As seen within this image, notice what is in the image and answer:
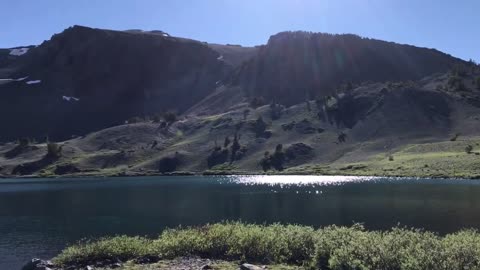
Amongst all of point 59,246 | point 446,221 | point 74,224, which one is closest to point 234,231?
point 59,246

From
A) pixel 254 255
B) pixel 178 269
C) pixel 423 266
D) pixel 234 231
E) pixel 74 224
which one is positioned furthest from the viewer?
pixel 74 224

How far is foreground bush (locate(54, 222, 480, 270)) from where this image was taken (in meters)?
27.0

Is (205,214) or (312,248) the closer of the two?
(312,248)

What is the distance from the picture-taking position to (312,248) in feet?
113

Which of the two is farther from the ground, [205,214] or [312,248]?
[312,248]

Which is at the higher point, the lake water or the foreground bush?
the foreground bush

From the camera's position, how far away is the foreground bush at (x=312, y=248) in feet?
88.5

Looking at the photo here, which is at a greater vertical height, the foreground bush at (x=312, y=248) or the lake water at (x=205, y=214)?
the foreground bush at (x=312, y=248)

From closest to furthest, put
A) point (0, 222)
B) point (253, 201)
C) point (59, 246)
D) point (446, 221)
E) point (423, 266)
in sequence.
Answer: point (423, 266) < point (59, 246) < point (446, 221) < point (0, 222) < point (253, 201)

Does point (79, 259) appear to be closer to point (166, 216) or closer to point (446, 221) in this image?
point (166, 216)

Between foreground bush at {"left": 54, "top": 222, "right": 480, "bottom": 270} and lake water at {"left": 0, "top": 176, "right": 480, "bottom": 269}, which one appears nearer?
foreground bush at {"left": 54, "top": 222, "right": 480, "bottom": 270}

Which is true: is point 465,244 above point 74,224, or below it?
above

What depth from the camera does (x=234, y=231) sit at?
39.9 m

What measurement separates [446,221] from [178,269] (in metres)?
43.0
